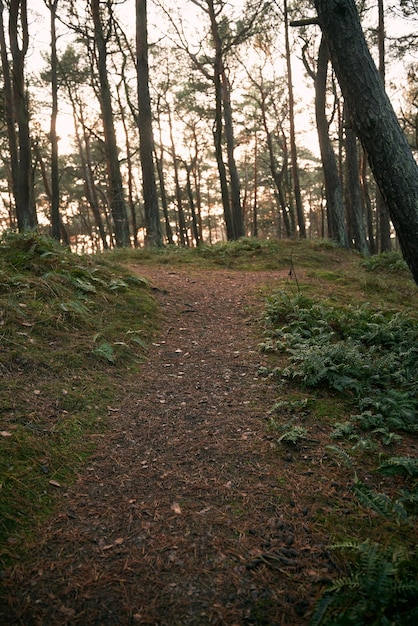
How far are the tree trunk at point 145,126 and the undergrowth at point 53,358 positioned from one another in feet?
16.7

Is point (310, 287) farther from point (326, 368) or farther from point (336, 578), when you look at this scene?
point (336, 578)

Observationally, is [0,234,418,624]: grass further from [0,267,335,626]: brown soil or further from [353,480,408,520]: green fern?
[0,267,335,626]: brown soil

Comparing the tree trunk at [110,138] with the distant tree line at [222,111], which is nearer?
the distant tree line at [222,111]

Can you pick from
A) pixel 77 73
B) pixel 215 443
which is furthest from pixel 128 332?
pixel 77 73

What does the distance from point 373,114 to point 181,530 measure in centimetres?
465

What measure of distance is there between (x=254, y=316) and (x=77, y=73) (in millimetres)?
19570

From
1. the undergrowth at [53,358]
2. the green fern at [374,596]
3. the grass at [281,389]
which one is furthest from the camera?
the undergrowth at [53,358]

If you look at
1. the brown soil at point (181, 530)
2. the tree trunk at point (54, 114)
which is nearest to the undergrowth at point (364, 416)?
the brown soil at point (181, 530)

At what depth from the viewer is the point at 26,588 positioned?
83.9 inches

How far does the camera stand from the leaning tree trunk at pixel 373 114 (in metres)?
4.54

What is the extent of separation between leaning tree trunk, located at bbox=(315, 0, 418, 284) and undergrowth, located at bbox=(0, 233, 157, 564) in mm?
3653

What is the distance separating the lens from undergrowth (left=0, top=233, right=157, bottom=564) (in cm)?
285

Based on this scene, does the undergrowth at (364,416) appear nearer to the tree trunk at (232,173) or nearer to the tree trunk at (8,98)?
the tree trunk at (232,173)

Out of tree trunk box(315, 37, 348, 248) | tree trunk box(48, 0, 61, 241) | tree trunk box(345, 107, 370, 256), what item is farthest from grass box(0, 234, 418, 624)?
tree trunk box(48, 0, 61, 241)
